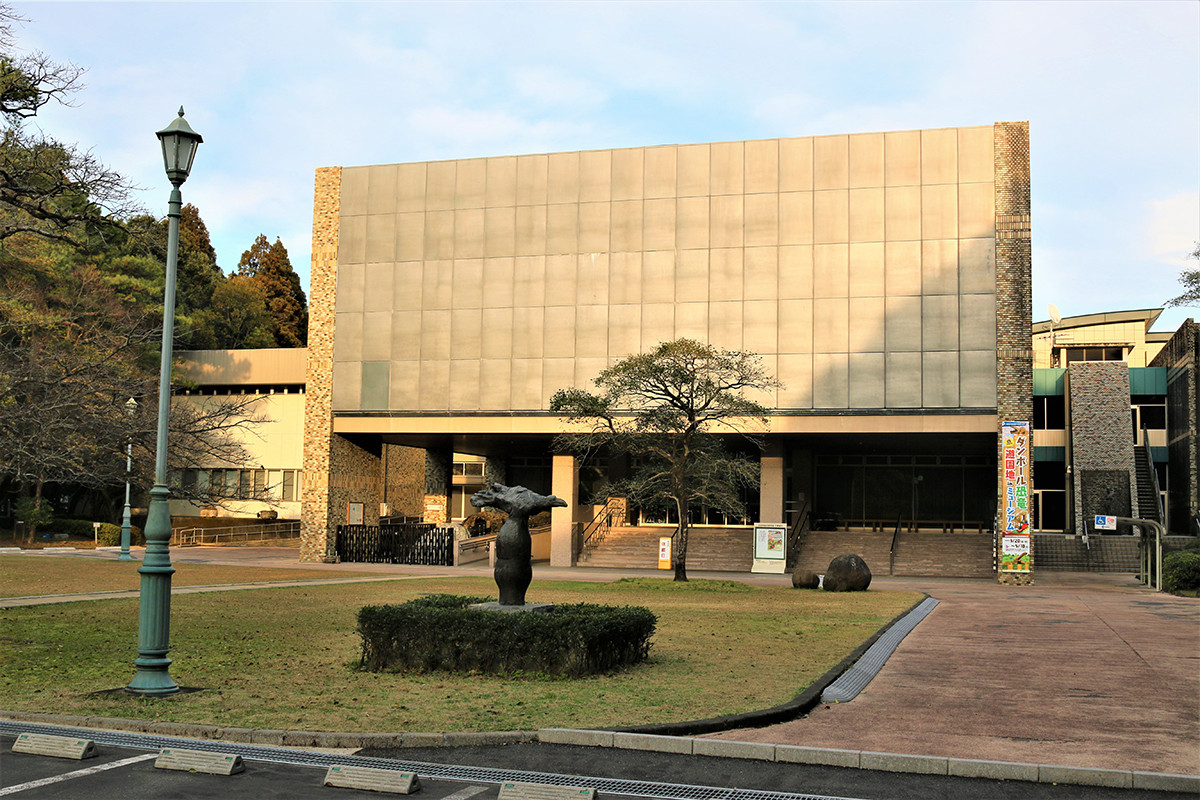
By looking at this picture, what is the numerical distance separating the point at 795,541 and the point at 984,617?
2209cm

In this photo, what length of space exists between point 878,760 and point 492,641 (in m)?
5.22

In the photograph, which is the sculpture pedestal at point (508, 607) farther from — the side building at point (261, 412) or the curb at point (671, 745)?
the side building at point (261, 412)

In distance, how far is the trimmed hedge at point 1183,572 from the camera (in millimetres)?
28917

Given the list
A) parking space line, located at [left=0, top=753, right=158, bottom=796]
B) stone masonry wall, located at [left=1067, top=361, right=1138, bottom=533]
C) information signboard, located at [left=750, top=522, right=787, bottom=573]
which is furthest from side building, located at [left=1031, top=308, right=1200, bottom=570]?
parking space line, located at [left=0, top=753, right=158, bottom=796]

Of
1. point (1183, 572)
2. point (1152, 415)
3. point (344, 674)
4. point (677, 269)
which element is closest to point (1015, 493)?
point (1183, 572)

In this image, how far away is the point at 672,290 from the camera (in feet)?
138

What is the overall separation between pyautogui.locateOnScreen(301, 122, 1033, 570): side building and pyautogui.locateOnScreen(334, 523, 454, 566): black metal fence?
830mm

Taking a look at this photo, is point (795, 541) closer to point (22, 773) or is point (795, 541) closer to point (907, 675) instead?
point (907, 675)

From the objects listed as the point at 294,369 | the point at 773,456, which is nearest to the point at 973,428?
the point at 773,456

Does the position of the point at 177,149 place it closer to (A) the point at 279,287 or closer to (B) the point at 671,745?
(B) the point at 671,745

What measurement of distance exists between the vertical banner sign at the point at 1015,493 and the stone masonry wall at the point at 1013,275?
474 millimetres

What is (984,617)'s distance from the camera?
2202 centimetres

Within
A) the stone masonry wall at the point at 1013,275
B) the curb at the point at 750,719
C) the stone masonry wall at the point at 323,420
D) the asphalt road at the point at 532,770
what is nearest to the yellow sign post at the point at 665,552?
the stone masonry wall at the point at 1013,275

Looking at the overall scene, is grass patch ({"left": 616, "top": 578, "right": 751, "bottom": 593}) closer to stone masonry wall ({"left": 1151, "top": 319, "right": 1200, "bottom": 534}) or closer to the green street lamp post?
the green street lamp post
